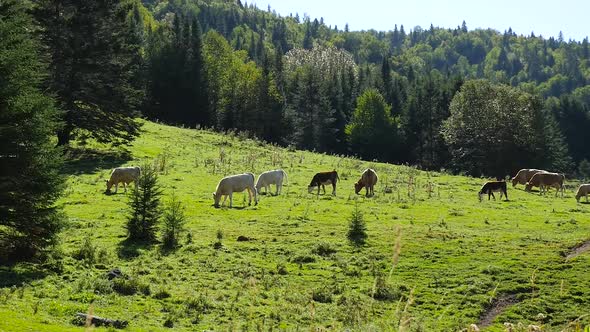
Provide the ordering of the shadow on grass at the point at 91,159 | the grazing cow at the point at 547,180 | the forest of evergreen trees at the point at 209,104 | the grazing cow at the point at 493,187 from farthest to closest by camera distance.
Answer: the grazing cow at the point at 547,180 < the grazing cow at the point at 493,187 < the shadow on grass at the point at 91,159 < the forest of evergreen trees at the point at 209,104

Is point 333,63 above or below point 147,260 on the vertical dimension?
above

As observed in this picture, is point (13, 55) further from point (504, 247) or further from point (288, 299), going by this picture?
point (504, 247)

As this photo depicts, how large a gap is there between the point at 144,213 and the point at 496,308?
493 inches

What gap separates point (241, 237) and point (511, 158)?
169 ft

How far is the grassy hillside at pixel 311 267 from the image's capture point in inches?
660

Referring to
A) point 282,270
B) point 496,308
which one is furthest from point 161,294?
Result: point 496,308

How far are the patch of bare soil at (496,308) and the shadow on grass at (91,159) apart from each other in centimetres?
2566

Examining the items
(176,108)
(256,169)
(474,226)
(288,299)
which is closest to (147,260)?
(288,299)

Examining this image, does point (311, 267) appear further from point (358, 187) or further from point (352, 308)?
point (358, 187)

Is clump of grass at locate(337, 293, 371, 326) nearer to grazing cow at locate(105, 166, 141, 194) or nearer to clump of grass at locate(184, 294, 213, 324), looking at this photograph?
clump of grass at locate(184, 294, 213, 324)

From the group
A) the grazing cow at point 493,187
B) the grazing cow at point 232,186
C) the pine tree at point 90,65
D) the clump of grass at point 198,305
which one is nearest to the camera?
the clump of grass at point 198,305

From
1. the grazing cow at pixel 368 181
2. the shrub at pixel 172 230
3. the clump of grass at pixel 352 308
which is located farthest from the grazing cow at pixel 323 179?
the clump of grass at pixel 352 308

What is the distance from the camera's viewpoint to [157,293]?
18141 millimetres

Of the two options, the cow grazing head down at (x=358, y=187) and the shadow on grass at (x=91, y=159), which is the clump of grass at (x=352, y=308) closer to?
the cow grazing head down at (x=358, y=187)
